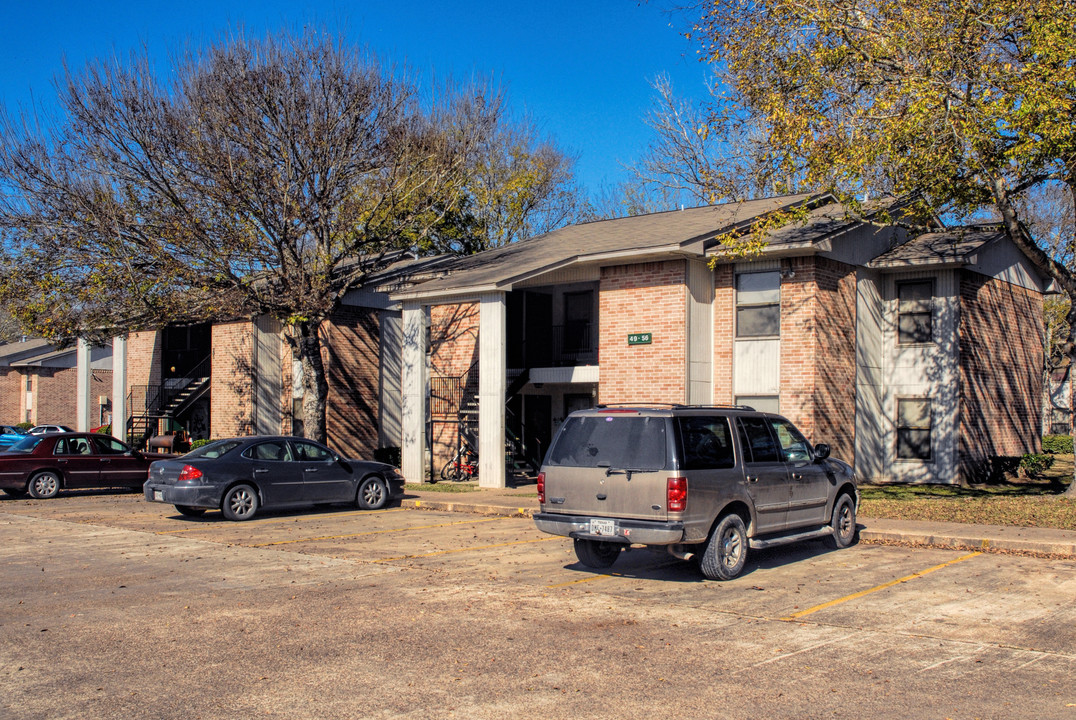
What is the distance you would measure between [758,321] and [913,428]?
508 centimetres

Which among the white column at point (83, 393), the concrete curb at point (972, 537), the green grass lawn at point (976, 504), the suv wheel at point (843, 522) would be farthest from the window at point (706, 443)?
the white column at point (83, 393)

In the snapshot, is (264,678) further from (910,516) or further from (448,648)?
(910,516)

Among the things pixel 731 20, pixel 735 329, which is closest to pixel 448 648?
pixel 731 20

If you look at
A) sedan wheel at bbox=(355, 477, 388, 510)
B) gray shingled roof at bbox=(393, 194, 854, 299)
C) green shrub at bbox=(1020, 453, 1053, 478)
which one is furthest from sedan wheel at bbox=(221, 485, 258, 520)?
green shrub at bbox=(1020, 453, 1053, 478)

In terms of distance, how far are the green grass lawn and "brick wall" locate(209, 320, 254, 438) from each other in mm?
18923

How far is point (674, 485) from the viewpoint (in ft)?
30.8

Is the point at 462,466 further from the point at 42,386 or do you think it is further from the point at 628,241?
the point at 42,386

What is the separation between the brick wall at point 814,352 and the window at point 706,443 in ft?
31.5

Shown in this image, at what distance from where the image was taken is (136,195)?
885 inches

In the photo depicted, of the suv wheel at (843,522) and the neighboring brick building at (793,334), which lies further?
the neighboring brick building at (793,334)

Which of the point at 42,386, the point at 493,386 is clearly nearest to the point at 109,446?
the point at 493,386

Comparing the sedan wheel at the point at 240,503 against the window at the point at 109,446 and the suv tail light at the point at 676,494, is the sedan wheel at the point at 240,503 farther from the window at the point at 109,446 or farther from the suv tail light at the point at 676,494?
the suv tail light at the point at 676,494

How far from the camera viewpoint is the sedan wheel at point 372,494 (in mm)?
17438

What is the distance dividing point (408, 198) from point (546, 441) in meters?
7.63
